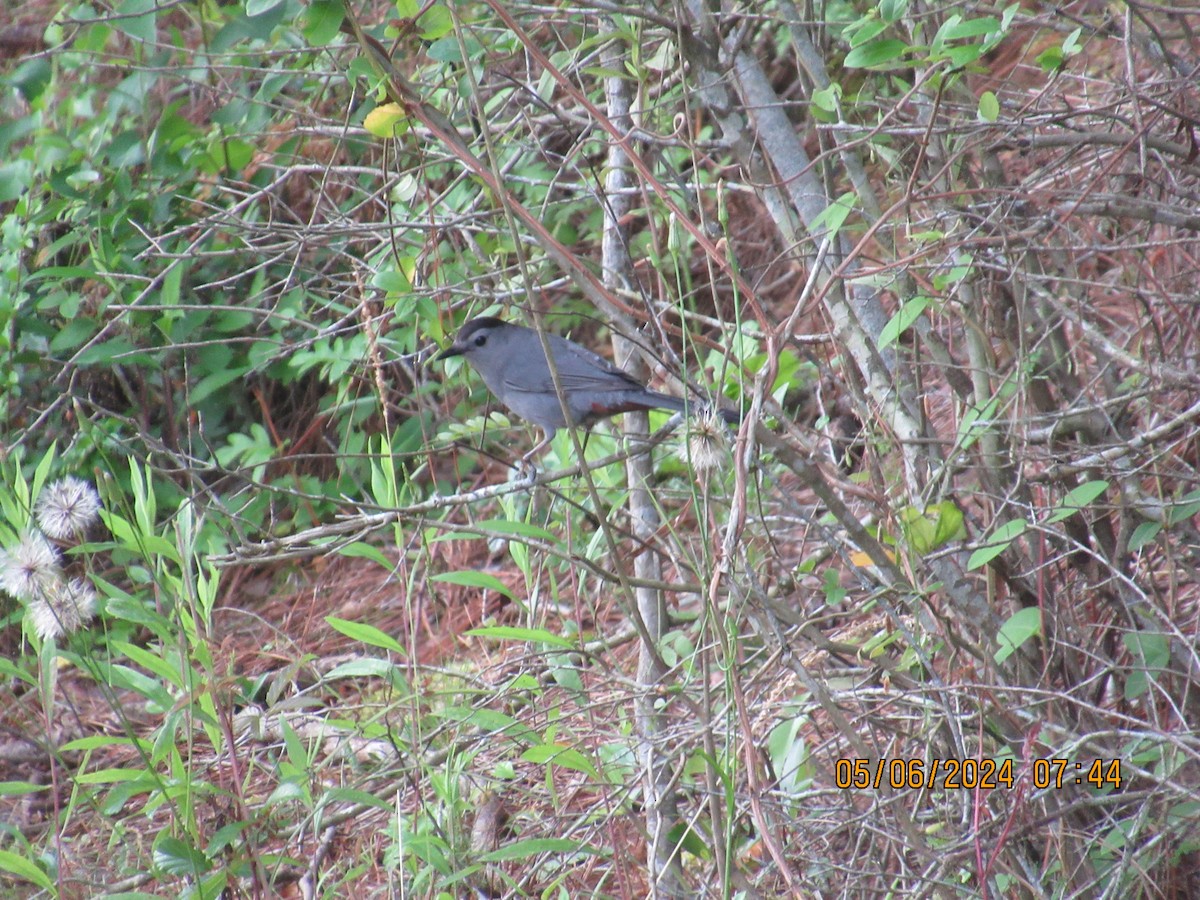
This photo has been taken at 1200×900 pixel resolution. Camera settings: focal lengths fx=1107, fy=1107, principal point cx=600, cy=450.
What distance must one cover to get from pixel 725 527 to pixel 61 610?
1716 millimetres

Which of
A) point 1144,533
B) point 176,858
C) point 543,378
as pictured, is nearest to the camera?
point 176,858

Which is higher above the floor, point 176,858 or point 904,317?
point 904,317

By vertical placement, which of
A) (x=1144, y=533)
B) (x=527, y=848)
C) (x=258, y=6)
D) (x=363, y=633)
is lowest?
(x=1144, y=533)

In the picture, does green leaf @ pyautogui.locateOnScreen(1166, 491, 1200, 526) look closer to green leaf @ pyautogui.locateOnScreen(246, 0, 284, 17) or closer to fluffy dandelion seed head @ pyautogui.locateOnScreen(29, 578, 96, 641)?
green leaf @ pyautogui.locateOnScreen(246, 0, 284, 17)

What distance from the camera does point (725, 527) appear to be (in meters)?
3.08

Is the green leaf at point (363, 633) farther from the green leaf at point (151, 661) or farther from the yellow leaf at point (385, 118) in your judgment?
the yellow leaf at point (385, 118)

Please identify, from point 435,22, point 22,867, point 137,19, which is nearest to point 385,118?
point 435,22

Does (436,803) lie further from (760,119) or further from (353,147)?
(353,147)

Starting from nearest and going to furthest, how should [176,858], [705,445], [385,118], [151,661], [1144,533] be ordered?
1. [705,445]
2. [385,118]
3. [176,858]
4. [151,661]
5. [1144,533]

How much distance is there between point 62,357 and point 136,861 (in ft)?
9.65

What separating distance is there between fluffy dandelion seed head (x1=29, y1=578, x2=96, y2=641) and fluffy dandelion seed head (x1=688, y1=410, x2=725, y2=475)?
1557 millimetres

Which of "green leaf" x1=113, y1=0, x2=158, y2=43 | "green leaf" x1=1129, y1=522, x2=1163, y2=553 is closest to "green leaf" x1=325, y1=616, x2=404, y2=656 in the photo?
"green leaf" x1=113, y1=0, x2=158, y2=43

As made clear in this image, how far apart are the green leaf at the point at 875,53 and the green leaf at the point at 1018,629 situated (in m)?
1.42

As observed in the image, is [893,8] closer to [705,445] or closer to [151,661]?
[705,445]
